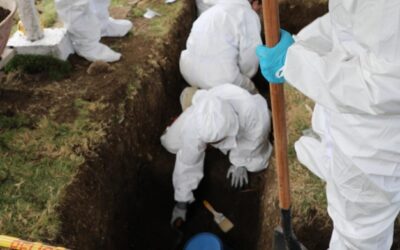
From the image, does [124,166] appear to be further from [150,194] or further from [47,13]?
[47,13]

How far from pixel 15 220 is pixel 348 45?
198cm

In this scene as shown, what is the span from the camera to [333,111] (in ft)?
5.49

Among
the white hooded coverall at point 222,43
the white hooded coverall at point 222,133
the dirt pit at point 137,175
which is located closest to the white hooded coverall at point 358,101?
the dirt pit at point 137,175

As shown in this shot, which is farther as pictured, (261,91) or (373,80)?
(261,91)

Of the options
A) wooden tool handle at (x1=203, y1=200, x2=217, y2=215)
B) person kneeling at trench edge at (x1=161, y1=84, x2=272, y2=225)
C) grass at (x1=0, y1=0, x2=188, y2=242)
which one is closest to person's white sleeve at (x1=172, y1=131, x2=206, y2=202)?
person kneeling at trench edge at (x1=161, y1=84, x2=272, y2=225)

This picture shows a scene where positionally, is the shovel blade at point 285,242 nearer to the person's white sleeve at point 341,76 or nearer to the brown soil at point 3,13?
the person's white sleeve at point 341,76

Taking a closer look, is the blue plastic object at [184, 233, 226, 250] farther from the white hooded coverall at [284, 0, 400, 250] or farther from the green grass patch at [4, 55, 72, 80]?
the green grass patch at [4, 55, 72, 80]

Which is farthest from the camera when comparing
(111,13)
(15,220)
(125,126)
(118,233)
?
(111,13)

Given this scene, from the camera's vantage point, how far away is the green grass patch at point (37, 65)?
3432mm

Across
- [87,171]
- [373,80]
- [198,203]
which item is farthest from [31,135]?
[373,80]

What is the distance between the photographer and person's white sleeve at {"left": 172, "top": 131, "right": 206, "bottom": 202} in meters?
3.12

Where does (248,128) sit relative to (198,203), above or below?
above

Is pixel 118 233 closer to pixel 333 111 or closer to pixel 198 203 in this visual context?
pixel 198 203

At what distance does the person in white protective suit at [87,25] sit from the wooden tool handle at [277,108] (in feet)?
6.67
